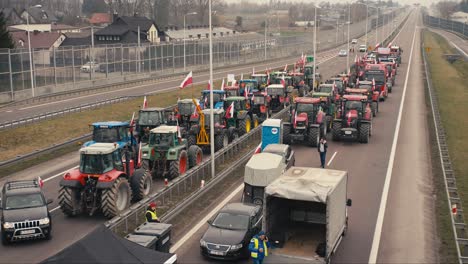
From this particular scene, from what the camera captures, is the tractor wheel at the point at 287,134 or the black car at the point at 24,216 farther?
the tractor wheel at the point at 287,134

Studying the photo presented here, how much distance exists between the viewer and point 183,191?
23203 millimetres

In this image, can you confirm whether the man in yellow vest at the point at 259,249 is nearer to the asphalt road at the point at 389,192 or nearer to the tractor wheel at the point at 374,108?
the asphalt road at the point at 389,192

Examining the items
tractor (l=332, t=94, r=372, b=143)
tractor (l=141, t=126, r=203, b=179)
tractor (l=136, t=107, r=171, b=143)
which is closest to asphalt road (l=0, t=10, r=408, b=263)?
tractor (l=332, t=94, r=372, b=143)

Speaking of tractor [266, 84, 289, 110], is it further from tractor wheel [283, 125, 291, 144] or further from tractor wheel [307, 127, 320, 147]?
tractor wheel [307, 127, 320, 147]

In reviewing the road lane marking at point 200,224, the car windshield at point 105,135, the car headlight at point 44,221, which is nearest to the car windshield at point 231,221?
the road lane marking at point 200,224

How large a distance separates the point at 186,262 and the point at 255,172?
5318mm

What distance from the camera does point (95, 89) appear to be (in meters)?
59.0

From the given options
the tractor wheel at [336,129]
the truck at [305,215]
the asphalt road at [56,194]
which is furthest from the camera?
the tractor wheel at [336,129]

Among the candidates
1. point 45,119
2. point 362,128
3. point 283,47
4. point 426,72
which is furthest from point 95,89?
point 283,47

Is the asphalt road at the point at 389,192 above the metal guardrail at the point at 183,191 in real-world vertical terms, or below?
below

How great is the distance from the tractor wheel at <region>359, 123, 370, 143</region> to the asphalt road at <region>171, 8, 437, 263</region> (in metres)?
0.43

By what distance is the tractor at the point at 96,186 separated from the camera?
1964 centimetres

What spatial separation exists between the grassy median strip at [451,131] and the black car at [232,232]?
19.6 feet

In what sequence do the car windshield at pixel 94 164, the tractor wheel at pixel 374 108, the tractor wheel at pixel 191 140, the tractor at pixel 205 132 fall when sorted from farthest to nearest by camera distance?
1. the tractor wheel at pixel 374 108
2. the tractor wheel at pixel 191 140
3. the tractor at pixel 205 132
4. the car windshield at pixel 94 164
